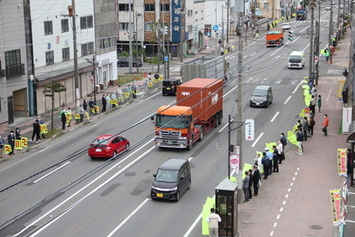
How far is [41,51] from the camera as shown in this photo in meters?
53.5

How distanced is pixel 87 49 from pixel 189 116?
28829 mm

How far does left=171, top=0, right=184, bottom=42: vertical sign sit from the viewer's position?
9175 centimetres

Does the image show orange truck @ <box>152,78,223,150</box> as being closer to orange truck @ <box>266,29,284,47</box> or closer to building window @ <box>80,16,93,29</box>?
building window @ <box>80,16,93,29</box>

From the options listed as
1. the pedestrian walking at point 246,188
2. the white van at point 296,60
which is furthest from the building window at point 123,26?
the pedestrian walking at point 246,188

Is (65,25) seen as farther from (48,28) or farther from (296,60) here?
(296,60)

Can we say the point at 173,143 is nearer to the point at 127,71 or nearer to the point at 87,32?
the point at 87,32

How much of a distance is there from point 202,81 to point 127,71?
129ft

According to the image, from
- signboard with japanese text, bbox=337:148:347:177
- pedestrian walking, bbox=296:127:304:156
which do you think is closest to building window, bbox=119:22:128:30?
pedestrian walking, bbox=296:127:304:156

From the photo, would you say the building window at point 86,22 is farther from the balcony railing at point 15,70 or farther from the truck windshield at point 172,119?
the truck windshield at point 172,119

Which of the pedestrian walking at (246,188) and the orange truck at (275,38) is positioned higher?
the orange truck at (275,38)

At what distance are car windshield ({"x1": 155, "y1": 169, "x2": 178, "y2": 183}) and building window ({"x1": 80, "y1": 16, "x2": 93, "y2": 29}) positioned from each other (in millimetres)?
36413

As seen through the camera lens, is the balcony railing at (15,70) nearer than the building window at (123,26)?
Yes

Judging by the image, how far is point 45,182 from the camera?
108 ft

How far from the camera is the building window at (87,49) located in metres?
63.5
